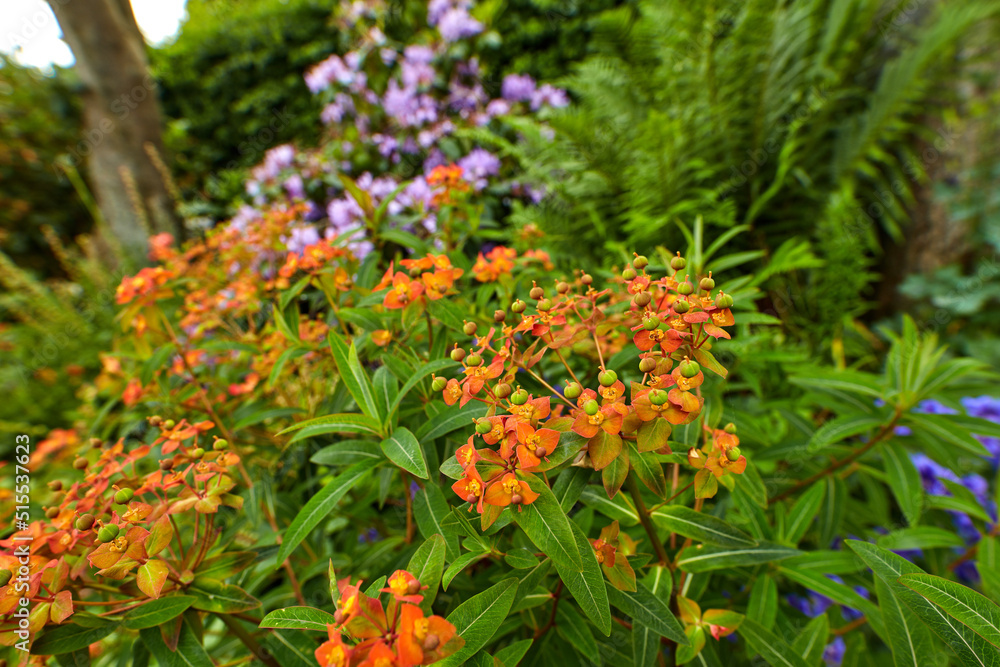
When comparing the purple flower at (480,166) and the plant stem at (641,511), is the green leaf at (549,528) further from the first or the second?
the purple flower at (480,166)

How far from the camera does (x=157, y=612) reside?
643 millimetres

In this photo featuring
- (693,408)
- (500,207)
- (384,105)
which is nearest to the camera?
(693,408)

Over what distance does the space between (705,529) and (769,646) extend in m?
0.22

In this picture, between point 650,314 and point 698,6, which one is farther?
point 698,6

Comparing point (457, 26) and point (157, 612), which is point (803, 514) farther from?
point (457, 26)

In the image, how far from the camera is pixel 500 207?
101 inches

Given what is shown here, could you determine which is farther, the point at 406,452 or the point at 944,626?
the point at 406,452

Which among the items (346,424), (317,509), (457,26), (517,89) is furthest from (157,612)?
(457,26)

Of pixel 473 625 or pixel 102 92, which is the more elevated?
pixel 102 92

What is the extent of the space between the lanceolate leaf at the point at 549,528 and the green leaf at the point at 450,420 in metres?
0.18

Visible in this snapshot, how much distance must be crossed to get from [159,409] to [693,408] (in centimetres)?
127

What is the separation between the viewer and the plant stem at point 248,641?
0.71 meters

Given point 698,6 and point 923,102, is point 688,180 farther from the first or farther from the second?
point 923,102

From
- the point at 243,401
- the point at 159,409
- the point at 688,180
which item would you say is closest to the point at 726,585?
the point at 243,401
